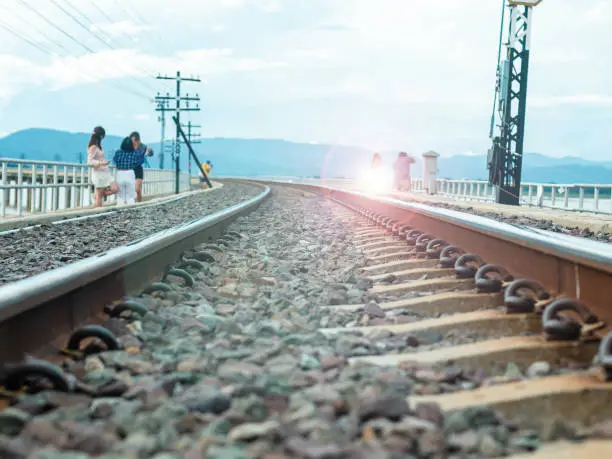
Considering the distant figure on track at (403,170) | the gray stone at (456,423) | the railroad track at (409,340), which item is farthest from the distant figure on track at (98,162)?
the distant figure on track at (403,170)

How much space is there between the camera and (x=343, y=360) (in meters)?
2.64

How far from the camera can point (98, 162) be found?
1498 cm

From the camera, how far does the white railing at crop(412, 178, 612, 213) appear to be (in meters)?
18.5

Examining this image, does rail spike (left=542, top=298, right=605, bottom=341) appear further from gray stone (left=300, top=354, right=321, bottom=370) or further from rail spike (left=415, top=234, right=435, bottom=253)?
rail spike (left=415, top=234, right=435, bottom=253)

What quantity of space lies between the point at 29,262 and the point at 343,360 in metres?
4.60

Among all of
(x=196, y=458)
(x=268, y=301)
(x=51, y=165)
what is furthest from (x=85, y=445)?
(x=51, y=165)

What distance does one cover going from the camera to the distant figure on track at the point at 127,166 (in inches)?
632

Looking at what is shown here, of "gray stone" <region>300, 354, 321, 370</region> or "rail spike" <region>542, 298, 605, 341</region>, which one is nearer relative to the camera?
"gray stone" <region>300, 354, 321, 370</region>

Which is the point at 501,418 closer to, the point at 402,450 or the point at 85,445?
the point at 402,450

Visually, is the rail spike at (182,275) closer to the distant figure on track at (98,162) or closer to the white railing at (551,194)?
the distant figure on track at (98,162)

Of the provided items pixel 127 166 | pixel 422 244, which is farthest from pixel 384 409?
pixel 127 166

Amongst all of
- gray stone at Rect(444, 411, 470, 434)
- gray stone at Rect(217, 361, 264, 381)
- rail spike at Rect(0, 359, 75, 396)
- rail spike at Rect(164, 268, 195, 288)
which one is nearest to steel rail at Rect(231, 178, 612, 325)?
gray stone at Rect(444, 411, 470, 434)

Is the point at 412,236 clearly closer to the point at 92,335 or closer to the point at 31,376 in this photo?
the point at 92,335

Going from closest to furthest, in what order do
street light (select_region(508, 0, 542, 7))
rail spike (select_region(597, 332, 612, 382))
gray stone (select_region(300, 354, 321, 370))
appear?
rail spike (select_region(597, 332, 612, 382)) → gray stone (select_region(300, 354, 321, 370)) → street light (select_region(508, 0, 542, 7))
